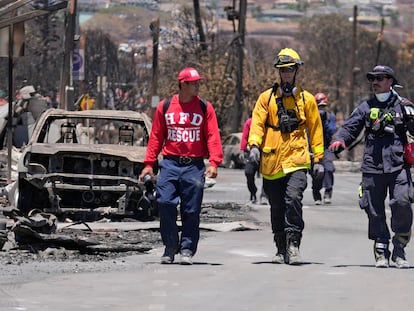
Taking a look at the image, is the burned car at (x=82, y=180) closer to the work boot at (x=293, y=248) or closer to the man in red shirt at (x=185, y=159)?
the man in red shirt at (x=185, y=159)

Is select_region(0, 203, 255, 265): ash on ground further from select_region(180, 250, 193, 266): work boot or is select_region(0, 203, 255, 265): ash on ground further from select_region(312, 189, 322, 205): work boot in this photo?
select_region(312, 189, 322, 205): work boot

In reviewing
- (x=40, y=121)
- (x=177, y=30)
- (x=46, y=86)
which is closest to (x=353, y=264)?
(x=40, y=121)

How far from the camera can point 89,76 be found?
2835 inches

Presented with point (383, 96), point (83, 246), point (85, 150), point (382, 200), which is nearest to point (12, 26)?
point (85, 150)

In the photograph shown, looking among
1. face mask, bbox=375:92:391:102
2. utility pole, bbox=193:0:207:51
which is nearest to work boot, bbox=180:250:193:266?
face mask, bbox=375:92:391:102

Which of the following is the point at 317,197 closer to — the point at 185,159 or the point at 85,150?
the point at 85,150

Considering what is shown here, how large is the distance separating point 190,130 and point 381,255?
2.12m

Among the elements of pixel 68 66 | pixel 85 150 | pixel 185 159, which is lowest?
pixel 85 150

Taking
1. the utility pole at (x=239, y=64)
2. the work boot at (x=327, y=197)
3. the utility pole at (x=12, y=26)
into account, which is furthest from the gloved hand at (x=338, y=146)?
the utility pole at (x=239, y=64)

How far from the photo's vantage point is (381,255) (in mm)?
12555

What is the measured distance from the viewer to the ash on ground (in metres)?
12.9

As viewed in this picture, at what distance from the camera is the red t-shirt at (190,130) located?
41.4ft

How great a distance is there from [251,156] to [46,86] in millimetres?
52540

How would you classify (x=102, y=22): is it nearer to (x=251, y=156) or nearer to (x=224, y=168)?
(x=224, y=168)
